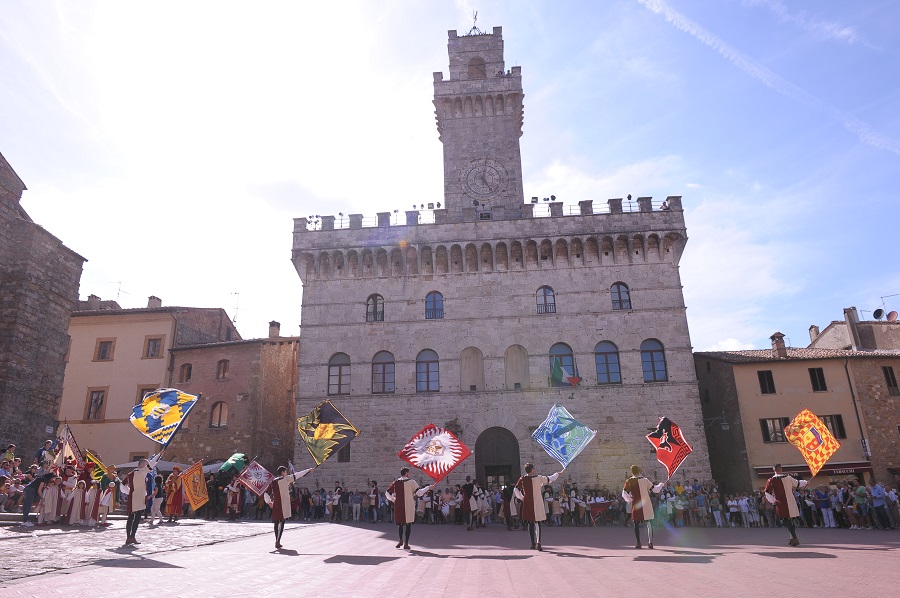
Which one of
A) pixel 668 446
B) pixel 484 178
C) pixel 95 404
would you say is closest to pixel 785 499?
pixel 668 446

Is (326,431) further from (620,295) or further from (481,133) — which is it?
(481,133)

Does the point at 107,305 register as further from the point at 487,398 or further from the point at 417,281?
the point at 487,398

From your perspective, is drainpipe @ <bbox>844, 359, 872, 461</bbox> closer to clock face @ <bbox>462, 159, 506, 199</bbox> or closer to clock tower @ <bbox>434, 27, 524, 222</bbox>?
clock tower @ <bbox>434, 27, 524, 222</bbox>

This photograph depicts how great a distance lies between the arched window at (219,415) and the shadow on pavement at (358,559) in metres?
21.4

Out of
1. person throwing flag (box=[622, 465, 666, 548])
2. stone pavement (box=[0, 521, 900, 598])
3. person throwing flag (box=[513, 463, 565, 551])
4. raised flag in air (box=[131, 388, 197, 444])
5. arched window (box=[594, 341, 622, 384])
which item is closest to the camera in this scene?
stone pavement (box=[0, 521, 900, 598])

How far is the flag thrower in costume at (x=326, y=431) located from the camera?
19875mm

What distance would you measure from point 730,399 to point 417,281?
1684cm

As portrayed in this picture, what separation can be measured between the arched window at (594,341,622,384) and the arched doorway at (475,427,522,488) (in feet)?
16.9

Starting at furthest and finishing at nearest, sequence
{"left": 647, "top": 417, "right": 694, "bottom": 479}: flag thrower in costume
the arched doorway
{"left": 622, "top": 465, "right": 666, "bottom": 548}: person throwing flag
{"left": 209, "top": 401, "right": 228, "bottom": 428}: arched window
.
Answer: {"left": 209, "top": 401, "right": 228, "bottom": 428}: arched window < the arched doorway < {"left": 647, "top": 417, "right": 694, "bottom": 479}: flag thrower in costume < {"left": 622, "top": 465, "right": 666, "bottom": 548}: person throwing flag

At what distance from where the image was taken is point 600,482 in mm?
25516

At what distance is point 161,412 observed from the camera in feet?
58.3

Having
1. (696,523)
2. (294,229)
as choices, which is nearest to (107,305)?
(294,229)

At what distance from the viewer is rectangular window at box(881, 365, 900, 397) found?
28422 millimetres

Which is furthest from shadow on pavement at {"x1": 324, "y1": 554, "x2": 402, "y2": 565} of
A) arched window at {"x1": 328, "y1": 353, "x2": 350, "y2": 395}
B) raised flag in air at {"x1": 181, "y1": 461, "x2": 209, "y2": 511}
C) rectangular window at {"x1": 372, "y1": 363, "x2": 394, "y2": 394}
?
arched window at {"x1": 328, "y1": 353, "x2": 350, "y2": 395}
